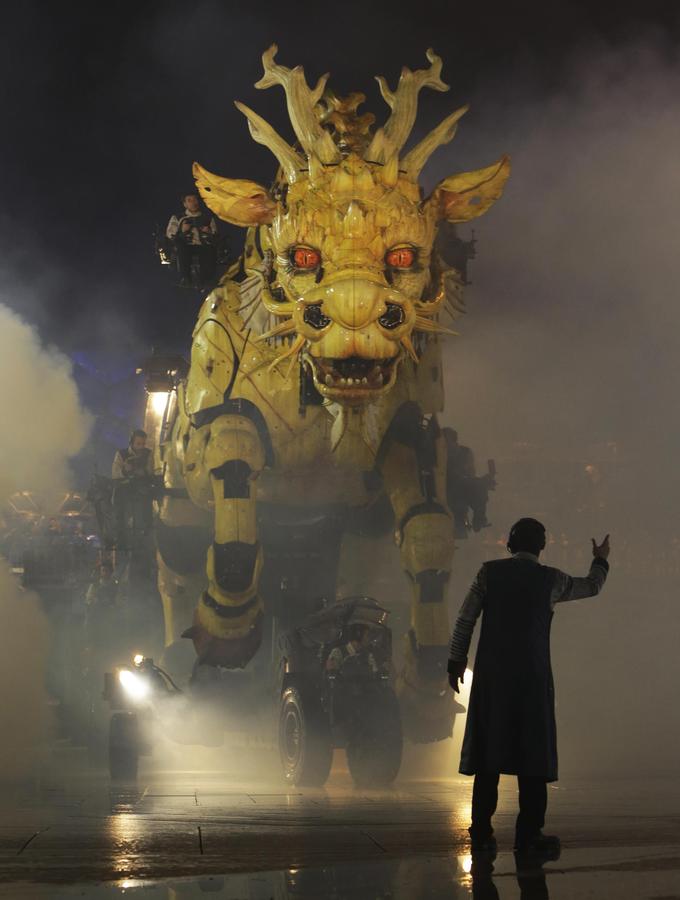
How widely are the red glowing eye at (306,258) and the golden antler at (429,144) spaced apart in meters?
1.08

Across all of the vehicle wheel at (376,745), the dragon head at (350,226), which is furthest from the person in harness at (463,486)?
the vehicle wheel at (376,745)

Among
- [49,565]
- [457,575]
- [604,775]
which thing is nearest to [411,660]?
[604,775]

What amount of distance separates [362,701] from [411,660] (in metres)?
1.38

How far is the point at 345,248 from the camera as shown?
11.7 m

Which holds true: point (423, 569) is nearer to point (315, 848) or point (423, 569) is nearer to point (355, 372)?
point (355, 372)

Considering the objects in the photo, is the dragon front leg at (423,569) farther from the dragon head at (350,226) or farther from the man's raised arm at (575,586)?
the man's raised arm at (575,586)

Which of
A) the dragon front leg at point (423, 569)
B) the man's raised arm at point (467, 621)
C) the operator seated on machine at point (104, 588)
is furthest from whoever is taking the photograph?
the operator seated on machine at point (104, 588)

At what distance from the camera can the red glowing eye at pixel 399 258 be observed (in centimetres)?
1180

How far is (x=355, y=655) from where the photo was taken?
39.2ft

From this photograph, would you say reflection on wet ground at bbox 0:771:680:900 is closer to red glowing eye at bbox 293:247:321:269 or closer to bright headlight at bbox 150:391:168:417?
red glowing eye at bbox 293:247:321:269

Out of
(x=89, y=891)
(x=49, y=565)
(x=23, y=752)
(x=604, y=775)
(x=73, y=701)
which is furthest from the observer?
(x=49, y=565)

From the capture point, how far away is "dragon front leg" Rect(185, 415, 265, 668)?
12.3 metres

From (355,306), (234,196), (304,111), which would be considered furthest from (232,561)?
(304,111)

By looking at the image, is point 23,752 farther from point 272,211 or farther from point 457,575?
point 272,211
